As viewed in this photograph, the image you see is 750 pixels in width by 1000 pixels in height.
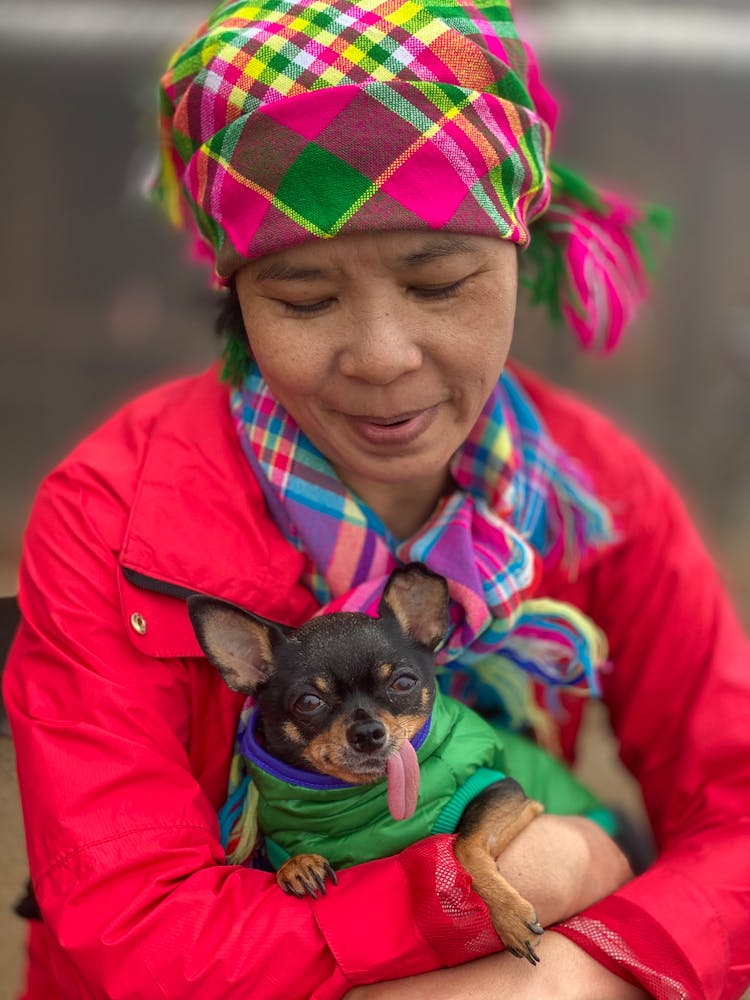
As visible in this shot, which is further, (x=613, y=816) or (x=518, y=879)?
(x=613, y=816)

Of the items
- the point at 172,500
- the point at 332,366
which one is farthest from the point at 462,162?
the point at 172,500

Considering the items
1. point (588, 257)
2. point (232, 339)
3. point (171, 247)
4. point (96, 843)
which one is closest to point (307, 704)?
point (96, 843)

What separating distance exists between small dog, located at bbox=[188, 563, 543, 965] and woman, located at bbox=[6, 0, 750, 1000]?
0.04m

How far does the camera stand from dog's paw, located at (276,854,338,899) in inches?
47.9

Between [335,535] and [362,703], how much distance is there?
23cm

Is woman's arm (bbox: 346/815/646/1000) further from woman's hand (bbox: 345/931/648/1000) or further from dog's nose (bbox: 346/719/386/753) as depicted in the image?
dog's nose (bbox: 346/719/386/753)

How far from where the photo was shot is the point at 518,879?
1257mm

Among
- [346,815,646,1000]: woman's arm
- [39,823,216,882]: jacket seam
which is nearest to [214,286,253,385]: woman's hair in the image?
[39,823,216,882]: jacket seam

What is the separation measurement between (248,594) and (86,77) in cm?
185

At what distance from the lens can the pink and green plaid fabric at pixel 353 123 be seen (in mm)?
1164

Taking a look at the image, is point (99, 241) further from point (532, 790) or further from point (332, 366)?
point (532, 790)

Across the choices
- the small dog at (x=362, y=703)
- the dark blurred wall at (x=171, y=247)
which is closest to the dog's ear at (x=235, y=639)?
the small dog at (x=362, y=703)

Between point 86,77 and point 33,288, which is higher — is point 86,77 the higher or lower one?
the higher one

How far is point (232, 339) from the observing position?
1.43 meters
